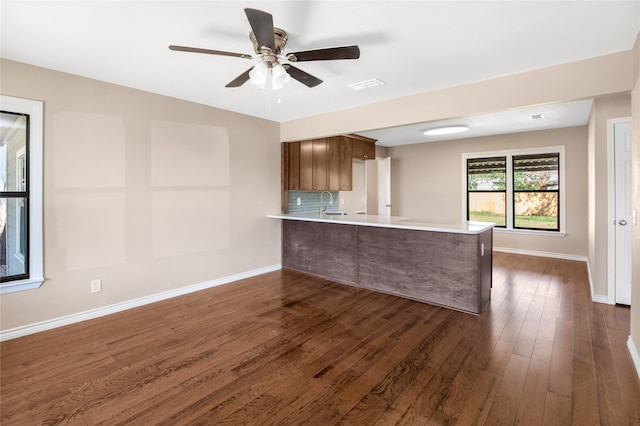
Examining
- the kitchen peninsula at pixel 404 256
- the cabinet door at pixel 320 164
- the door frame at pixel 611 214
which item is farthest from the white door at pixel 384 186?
the door frame at pixel 611 214

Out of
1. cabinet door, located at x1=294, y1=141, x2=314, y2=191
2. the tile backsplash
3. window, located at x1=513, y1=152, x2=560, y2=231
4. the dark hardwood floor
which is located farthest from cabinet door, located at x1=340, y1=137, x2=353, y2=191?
window, located at x1=513, y1=152, x2=560, y2=231

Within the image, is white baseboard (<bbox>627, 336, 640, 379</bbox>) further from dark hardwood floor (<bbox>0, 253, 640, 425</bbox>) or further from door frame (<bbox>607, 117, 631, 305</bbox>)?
door frame (<bbox>607, 117, 631, 305</bbox>)

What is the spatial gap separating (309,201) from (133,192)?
116 inches

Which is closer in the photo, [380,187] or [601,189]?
[601,189]

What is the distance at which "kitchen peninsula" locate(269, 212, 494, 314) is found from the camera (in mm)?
3334

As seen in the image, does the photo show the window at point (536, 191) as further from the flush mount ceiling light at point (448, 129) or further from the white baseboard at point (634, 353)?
the white baseboard at point (634, 353)

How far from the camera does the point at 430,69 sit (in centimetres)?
285

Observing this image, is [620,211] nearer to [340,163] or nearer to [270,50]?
[340,163]

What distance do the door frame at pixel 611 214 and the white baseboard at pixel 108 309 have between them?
4.50 metres

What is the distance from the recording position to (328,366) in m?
2.30

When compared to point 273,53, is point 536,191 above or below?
below

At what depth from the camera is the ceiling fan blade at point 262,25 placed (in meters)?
1.57

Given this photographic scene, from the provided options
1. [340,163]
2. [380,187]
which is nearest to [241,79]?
[340,163]

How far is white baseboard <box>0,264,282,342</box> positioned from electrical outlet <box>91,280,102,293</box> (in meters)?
0.20
